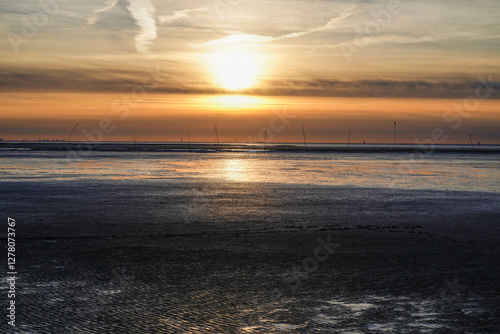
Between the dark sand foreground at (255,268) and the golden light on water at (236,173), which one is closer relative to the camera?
the dark sand foreground at (255,268)

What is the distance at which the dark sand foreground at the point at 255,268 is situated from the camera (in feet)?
26.1

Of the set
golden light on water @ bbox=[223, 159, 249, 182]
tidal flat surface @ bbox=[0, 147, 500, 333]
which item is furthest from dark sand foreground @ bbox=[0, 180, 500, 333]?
golden light on water @ bbox=[223, 159, 249, 182]

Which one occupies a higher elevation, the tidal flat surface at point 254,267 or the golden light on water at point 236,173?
the golden light on water at point 236,173

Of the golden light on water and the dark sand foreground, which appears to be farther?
the golden light on water

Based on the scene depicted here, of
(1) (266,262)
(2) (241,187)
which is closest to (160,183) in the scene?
(2) (241,187)

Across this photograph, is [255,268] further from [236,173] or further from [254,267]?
[236,173]

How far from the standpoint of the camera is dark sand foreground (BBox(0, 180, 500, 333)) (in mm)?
7957

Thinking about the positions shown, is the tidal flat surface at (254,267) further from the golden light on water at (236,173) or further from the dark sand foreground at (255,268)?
the golden light on water at (236,173)

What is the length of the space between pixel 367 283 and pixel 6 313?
6.28 m

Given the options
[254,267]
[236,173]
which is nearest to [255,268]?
[254,267]

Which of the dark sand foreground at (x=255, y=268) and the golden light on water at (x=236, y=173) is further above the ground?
the golden light on water at (x=236, y=173)

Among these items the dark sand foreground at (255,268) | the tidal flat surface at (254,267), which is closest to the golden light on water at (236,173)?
the tidal flat surface at (254,267)

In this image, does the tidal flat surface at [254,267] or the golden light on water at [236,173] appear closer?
the tidal flat surface at [254,267]

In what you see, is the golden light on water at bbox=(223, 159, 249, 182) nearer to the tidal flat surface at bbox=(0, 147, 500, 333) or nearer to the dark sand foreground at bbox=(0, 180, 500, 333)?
the tidal flat surface at bbox=(0, 147, 500, 333)
